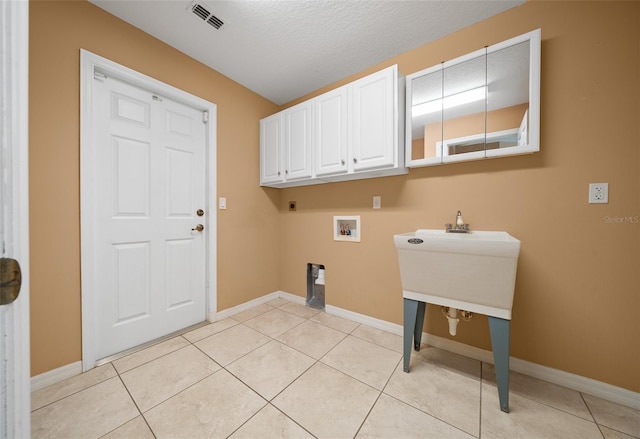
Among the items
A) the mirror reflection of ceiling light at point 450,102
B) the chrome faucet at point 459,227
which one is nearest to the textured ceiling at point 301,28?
the mirror reflection of ceiling light at point 450,102

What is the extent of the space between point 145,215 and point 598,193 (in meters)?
2.99

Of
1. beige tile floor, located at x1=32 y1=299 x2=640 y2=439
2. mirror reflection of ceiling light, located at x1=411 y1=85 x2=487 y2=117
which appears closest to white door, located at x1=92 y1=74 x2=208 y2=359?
beige tile floor, located at x1=32 y1=299 x2=640 y2=439

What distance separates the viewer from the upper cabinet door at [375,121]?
1724 millimetres

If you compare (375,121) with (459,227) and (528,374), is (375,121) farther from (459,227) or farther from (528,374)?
(528,374)

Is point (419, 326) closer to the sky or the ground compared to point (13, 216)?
closer to the ground

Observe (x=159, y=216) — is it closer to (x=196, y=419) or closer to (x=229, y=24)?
(x=196, y=419)

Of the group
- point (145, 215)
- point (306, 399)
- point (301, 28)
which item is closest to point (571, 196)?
point (306, 399)

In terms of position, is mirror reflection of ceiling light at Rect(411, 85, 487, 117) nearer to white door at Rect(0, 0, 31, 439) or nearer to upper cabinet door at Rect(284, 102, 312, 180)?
upper cabinet door at Rect(284, 102, 312, 180)

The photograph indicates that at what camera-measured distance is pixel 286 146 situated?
2.36 meters

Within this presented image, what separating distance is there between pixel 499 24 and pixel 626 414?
239 centimetres

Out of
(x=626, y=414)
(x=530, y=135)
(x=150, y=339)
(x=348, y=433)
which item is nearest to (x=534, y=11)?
(x=530, y=135)

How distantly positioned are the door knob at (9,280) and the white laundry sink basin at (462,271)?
1.47 meters

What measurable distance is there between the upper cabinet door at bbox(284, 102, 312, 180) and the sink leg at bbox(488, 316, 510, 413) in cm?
174

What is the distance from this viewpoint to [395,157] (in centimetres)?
172
